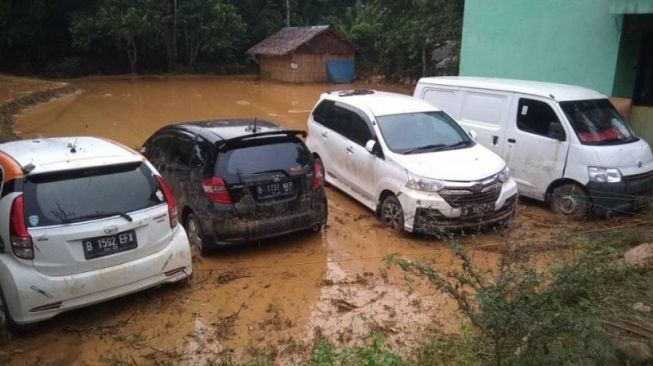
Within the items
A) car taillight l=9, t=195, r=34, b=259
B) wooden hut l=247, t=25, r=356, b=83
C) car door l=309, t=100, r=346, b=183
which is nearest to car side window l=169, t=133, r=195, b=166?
car taillight l=9, t=195, r=34, b=259

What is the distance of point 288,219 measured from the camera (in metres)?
6.54

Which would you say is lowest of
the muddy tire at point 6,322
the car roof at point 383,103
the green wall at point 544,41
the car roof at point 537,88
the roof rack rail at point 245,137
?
the muddy tire at point 6,322

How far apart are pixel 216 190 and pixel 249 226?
60 cm

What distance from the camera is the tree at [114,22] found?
3114cm

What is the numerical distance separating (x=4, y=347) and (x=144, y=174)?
6.39ft

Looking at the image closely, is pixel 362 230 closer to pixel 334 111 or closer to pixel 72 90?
pixel 334 111

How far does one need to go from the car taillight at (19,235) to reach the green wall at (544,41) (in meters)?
11.1

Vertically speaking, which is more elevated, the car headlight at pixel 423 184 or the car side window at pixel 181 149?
the car side window at pixel 181 149

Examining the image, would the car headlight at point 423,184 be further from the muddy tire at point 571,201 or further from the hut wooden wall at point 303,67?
the hut wooden wall at point 303,67

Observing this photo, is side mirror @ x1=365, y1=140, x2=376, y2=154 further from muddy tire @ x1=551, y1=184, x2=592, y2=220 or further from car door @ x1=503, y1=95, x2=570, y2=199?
muddy tire @ x1=551, y1=184, x2=592, y2=220

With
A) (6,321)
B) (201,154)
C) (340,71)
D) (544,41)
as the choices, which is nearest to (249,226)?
(201,154)

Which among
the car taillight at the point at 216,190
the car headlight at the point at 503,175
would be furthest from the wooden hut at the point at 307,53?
the car taillight at the point at 216,190

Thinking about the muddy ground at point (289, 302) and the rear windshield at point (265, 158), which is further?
the rear windshield at point (265, 158)

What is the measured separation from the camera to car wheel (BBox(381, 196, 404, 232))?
726cm
